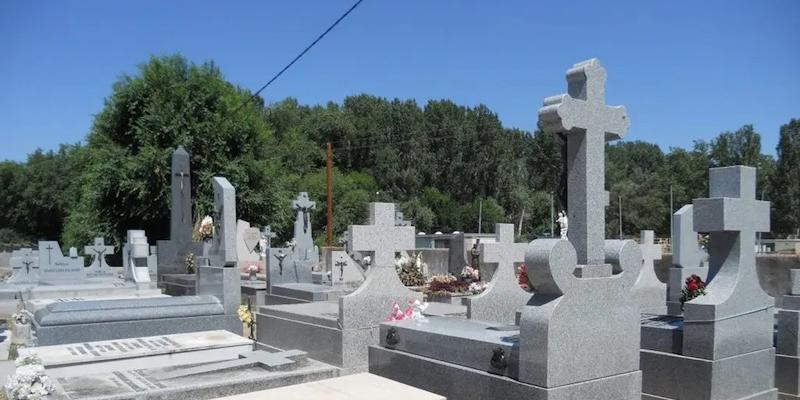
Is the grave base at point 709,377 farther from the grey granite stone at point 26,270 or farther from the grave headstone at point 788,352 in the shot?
the grey granite stone at point 26,270

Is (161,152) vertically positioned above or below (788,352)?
above

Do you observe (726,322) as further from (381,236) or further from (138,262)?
(138,262)

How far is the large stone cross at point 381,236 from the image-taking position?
781 cm

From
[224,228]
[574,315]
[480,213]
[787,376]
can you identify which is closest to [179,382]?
[574,315]

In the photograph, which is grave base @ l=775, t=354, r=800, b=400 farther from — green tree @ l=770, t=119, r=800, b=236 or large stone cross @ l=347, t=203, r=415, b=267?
green tree @ l=770, t=119, r=800, b=236

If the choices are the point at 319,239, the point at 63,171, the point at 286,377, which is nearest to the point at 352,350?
the point at 286,377

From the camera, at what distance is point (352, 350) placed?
764 cm

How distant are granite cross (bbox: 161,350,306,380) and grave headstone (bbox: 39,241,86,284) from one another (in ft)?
43.2

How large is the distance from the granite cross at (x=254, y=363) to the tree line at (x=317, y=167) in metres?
23.6

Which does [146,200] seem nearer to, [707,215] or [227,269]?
[227,269]

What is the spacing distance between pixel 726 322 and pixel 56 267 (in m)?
17.9

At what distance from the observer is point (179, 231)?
15.3 metres

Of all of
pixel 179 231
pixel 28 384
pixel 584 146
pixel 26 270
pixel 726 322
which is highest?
pixel 584 146

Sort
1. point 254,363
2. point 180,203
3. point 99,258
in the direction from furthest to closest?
point 99,258
point 180,203
point 254,363
